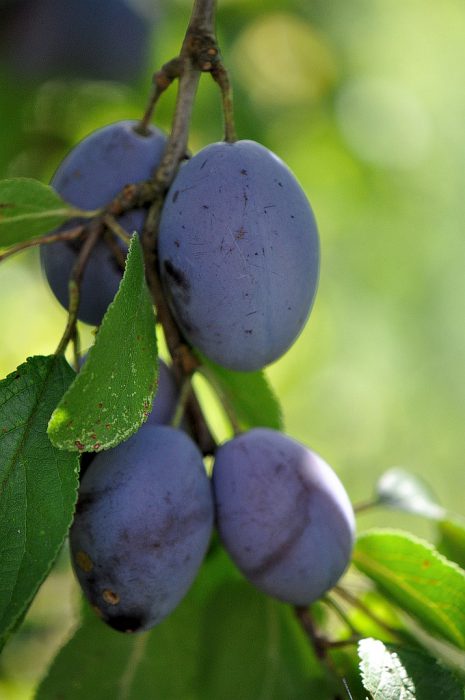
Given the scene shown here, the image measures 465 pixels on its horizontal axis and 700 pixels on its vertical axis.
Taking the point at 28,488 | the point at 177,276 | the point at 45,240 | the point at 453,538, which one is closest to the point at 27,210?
the point at 45,240

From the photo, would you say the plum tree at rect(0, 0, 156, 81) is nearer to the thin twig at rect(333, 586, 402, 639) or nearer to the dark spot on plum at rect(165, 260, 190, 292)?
the dark spot on plum at rect(165, 260, 190, 292)

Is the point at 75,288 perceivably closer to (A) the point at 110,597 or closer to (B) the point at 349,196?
(A) the point at 110,597

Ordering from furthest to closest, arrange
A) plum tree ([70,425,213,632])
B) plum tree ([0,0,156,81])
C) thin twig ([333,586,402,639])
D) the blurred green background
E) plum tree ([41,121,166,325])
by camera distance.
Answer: the blurred green background < plum tree ([0,0,156,81]) < thin twig ([333,586,402,639]) < plum tree ([41,121,166,325]) < plum tree ([70,425,213,632])

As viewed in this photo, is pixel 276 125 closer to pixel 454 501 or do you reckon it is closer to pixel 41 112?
pixel 41 112

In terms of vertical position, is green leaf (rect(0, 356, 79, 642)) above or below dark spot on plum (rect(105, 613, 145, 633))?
above

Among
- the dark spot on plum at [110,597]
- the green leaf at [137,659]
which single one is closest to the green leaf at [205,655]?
the green leaf at [137,659]

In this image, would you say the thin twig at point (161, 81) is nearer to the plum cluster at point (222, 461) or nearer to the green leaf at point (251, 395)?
the plum cluster at point (222, 461)

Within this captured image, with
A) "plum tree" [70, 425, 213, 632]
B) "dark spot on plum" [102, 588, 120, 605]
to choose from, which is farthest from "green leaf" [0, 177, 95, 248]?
"dark spot on plum" [102, 588, 120, 605]
